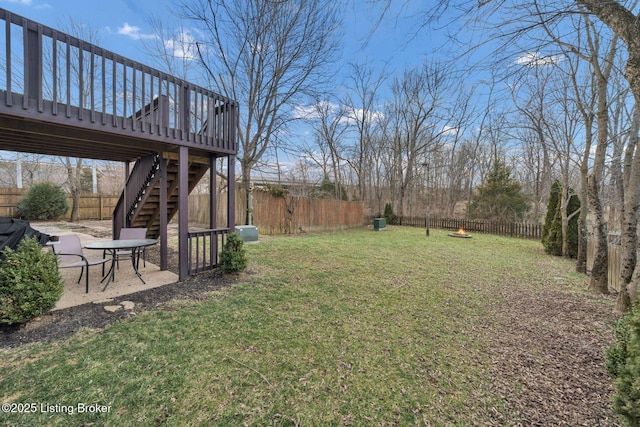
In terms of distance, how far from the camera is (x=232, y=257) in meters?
4.71

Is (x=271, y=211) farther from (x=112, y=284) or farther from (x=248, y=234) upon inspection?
(x=112, y=284)

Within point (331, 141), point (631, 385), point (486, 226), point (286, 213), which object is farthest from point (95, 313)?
point (331, 141)

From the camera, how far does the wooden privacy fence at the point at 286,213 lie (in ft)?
35.1

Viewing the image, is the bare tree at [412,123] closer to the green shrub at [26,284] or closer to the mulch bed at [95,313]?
the mulch bed at [95,313]

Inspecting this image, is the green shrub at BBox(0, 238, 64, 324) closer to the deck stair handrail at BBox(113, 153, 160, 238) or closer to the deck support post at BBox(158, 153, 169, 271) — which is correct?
the deck support post at BBox(158, 153, 169, 271)

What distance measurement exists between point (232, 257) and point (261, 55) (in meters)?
7.78

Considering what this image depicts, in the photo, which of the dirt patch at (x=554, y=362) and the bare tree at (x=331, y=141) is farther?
the bare tree at (x=331, y=141)

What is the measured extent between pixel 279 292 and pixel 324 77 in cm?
889

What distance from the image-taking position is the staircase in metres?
5.36

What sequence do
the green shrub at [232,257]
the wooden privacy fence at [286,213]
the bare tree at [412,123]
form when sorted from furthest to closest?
the bare tree at [412,123] < the wooden privacy fence at [286,213] < the green shrub at [232,257]

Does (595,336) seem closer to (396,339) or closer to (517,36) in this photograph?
(396,339)

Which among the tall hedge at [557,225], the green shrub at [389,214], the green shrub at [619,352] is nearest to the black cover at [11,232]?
the green shrub at [619,352]

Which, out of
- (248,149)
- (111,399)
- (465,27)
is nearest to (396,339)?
(111,399)

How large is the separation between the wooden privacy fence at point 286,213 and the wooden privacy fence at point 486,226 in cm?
350
